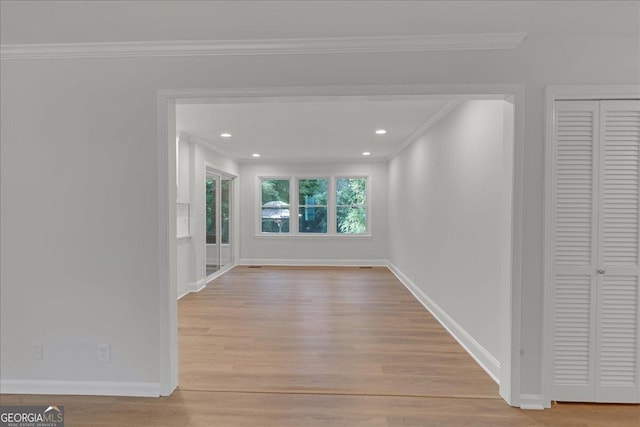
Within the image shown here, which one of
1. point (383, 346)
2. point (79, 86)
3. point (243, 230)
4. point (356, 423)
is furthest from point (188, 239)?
point (356, 423)

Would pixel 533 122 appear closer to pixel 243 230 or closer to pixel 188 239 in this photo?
pixel 188 239

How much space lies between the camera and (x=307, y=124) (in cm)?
411

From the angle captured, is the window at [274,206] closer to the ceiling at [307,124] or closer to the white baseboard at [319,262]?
the white baseboard at [319,262]

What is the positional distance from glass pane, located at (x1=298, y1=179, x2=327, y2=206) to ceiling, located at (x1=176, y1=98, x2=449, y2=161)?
1284 millimetres

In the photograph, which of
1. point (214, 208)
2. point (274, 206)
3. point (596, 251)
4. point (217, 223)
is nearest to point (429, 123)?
point (596, 251)

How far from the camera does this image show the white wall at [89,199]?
226 cm

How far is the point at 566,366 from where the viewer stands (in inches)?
86.7

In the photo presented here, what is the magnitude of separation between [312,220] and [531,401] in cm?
576

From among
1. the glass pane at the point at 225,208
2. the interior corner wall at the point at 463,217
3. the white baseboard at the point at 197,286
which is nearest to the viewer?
the interior corner wall at the point at 463,217

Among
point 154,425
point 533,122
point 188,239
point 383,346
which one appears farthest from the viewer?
point 188,239

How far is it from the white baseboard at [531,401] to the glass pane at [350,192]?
5549 millimetres

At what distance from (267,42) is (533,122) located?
1903mm

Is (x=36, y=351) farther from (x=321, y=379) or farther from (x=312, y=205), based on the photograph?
(x=312, y=205)

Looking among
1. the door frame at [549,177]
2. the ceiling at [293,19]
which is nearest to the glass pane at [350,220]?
the door frame at [549,177]
